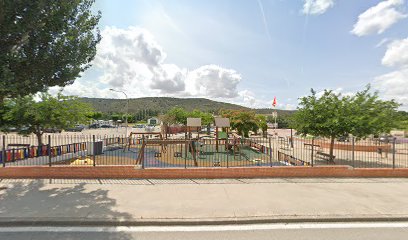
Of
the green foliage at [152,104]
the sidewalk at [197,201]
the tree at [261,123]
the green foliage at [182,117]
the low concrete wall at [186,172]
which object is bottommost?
the sidewalk at [197,201]

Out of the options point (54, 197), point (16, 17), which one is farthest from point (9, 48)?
point (54, 197)

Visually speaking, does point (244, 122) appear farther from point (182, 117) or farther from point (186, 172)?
point (182, 117)

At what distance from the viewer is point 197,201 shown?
6.53 m

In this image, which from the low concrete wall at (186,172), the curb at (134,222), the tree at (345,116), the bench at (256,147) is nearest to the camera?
the curb at (134,222)

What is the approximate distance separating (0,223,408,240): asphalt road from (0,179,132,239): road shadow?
0.62ft

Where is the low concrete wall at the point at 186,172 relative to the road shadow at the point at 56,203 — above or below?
above

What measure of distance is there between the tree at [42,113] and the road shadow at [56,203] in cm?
555

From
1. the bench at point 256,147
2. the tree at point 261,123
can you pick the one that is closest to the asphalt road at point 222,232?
the bench at point 256,147

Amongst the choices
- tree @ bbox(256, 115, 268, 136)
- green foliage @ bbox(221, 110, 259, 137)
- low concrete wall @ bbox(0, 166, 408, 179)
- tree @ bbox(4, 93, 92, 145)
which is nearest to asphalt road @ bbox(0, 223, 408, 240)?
low concrete wall @ bbox(0, 166, 408, 179)

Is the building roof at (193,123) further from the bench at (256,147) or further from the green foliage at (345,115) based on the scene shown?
the green foliage at (345,115)

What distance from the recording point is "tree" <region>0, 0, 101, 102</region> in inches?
231

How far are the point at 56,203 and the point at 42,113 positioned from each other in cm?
850

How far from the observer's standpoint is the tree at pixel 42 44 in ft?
19.2

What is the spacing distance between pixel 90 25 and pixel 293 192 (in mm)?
9106
